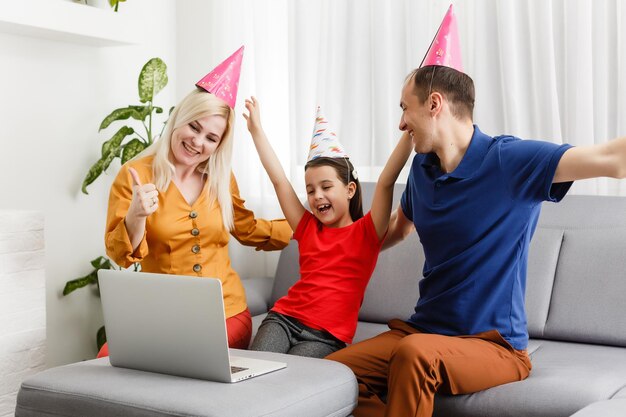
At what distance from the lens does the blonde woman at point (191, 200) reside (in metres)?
2.51

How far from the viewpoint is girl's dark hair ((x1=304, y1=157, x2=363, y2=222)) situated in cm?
251

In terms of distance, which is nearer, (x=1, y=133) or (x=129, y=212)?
(x=129, y=212)

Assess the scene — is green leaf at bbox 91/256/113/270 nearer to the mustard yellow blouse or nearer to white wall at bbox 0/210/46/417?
white wall at bbox 0/210/46/417

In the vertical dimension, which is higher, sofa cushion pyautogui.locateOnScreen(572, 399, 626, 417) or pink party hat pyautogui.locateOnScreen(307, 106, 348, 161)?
pink party hat pyautogui.locateOnScreen(307, 106, 348, 161)

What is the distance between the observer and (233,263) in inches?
140

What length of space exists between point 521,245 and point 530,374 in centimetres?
33

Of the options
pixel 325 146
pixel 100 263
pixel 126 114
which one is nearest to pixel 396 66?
pixel 325 146

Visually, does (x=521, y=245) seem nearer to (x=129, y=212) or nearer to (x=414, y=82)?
(x=414, y=82)

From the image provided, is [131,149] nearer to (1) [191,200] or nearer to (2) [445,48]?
(1) [191,200]

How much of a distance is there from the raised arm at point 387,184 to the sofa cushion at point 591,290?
23.2 inches

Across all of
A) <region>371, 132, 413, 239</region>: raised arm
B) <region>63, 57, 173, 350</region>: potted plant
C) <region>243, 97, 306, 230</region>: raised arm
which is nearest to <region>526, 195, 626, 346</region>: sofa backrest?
<region>371, 132, 413, 239</region>: raised arm

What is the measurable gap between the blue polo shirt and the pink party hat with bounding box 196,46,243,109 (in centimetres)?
75

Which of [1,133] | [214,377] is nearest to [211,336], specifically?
[214,377]

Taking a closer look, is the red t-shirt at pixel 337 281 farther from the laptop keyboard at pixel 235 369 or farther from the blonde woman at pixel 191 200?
the laptop keyboard at pixel 235 369
